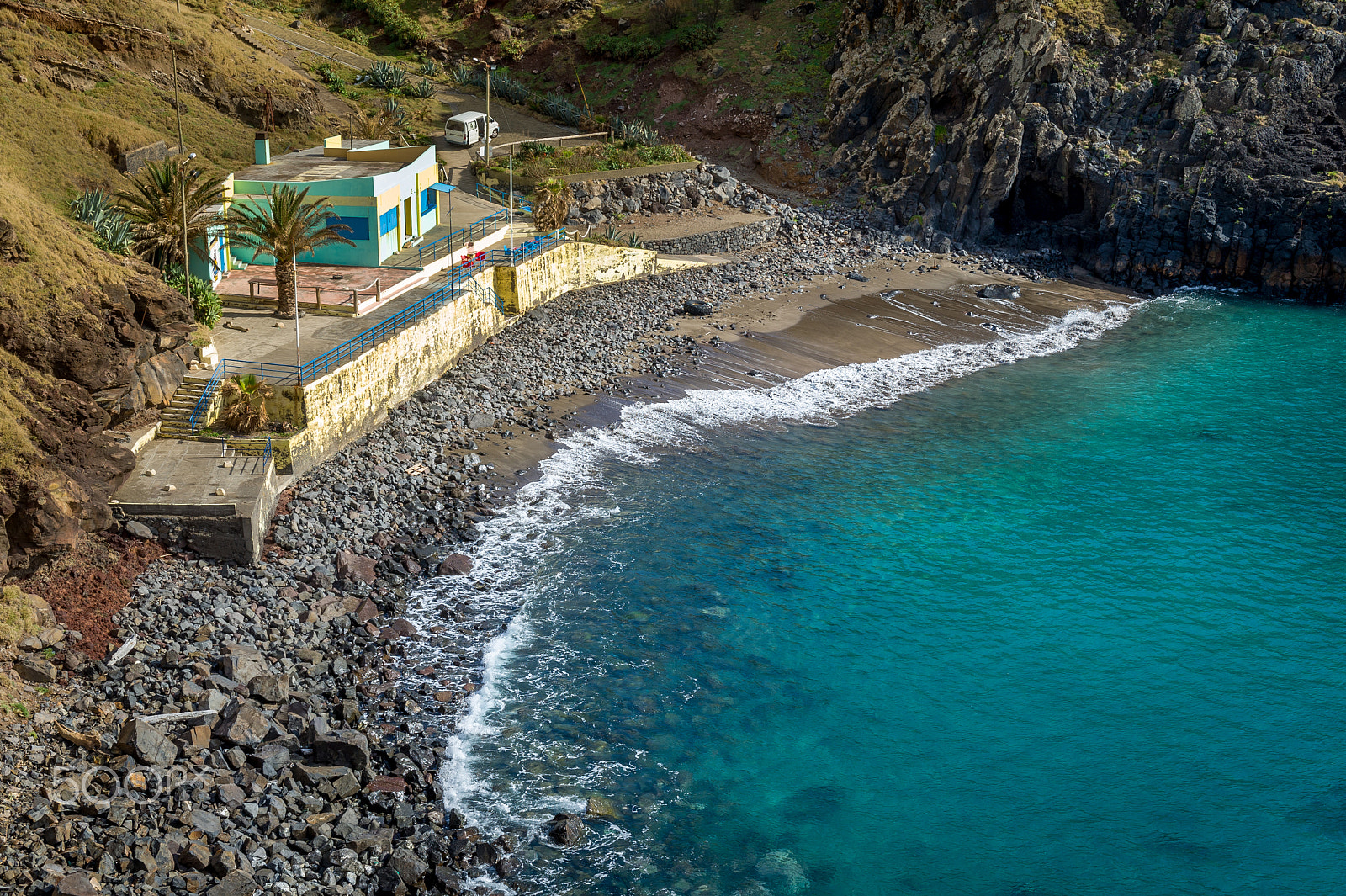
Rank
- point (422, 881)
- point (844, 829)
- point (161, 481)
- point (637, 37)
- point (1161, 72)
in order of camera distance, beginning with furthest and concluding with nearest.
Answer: point (637, 37) < point (1161, 72) < point (161, 481) < point (844, 829) < point (422, 881)

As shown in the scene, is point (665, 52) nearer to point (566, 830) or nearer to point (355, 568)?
point (355, 568)

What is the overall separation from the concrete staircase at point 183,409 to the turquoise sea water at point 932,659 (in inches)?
370

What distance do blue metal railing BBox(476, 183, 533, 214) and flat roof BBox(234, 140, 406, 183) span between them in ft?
23.3

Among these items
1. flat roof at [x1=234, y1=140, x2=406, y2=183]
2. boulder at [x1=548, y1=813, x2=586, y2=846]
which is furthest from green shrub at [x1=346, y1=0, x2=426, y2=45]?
boulder at [x1=548, y1=813, x2=586, y2=846]

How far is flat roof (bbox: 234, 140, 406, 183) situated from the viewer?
4012cm

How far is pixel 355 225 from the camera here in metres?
39.8

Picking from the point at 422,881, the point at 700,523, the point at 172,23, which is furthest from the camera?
the point at 172,23

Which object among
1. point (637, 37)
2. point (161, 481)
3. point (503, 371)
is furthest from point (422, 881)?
point (637, 37)

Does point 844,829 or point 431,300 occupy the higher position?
point 431,300

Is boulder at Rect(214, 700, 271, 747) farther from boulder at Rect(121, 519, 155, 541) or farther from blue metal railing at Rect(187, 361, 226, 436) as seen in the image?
blue metal railing at Rect(187, 361, 226, 436)

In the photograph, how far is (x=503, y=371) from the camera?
127 feet

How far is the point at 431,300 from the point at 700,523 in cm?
1395

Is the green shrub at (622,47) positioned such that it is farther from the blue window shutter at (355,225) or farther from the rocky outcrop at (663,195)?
the blue window shutter at (355,225)

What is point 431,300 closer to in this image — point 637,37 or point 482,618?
point 482,618
